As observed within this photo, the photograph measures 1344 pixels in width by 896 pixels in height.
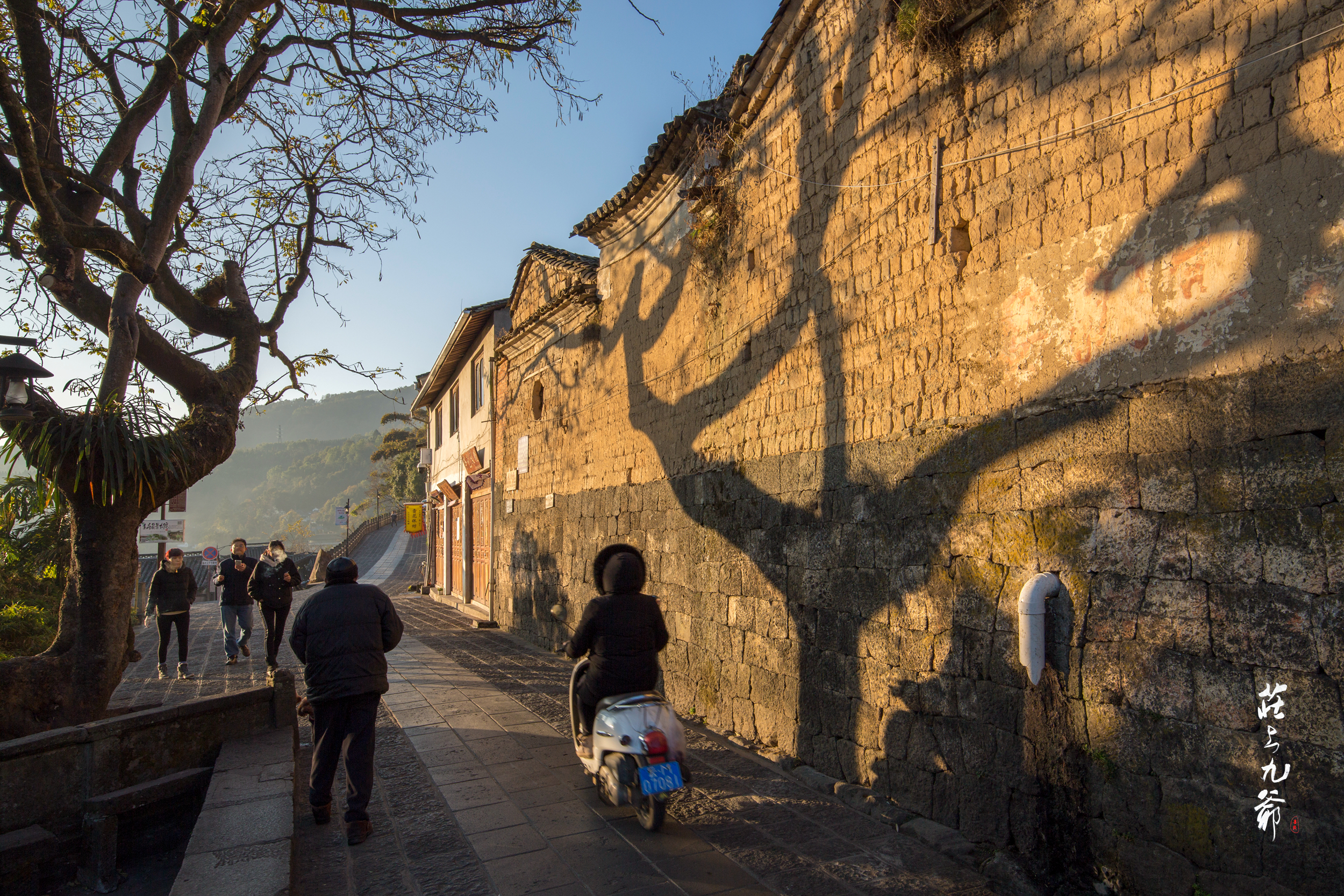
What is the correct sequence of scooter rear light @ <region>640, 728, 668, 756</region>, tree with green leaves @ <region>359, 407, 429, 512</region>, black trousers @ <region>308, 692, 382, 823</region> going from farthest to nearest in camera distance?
tree with green leaves @ <region>359, 407, 429, 512</region>
black trousers @ <region>308, 692, 382, 823</region>
scooter rear light @ <region>640, 728, 668, 756</region>

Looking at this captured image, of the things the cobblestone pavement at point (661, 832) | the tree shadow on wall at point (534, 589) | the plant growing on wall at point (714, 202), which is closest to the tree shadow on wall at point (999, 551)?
the cobblestone pavement at point (661, 832)

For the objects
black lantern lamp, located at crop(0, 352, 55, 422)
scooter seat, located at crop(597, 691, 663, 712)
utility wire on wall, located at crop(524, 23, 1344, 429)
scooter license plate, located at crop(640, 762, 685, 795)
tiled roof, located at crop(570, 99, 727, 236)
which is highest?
tiled roof, located at crop(570, 99, 727, 236)

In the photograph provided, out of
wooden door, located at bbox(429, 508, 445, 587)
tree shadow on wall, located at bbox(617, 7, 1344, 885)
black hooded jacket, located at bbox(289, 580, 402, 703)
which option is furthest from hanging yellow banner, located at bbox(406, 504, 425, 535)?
black hooded jacket, located at bbox(289, 580, 402, 703)

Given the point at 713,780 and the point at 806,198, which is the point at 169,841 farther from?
the point at 806,198

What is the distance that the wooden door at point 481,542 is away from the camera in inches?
708

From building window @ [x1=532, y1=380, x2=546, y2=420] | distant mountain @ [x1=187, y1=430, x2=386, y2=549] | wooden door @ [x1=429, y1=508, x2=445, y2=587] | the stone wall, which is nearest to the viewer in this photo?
the stone wall

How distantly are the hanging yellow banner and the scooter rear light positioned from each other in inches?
1177

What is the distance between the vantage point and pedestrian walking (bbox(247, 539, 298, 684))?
368 inches

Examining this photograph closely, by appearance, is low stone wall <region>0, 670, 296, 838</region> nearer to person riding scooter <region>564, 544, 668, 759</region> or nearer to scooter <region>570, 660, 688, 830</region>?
person riding scooter <region>564, 544, 668, 759</region>

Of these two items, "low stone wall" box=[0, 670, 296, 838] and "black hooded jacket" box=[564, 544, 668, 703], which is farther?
"black hooded jacket" box=[564, 544, 668, 703]

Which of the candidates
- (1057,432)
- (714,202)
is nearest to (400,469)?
(714,202)

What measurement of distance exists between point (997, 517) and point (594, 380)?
298 inches

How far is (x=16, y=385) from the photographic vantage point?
4.73 m

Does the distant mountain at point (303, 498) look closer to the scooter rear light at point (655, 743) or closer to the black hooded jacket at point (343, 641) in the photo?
the black hooded jacket at point (343, 641)
